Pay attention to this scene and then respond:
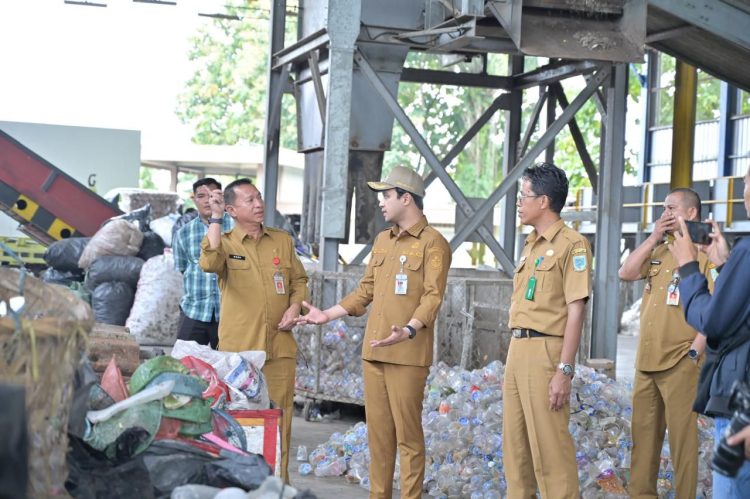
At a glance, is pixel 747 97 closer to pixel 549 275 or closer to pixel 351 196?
pixel 351 196

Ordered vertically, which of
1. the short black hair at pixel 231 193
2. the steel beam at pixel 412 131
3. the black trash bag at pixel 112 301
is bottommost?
the black trash bag at pixel 112 301

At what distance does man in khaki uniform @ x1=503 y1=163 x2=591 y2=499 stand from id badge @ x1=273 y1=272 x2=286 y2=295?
1.35 meters

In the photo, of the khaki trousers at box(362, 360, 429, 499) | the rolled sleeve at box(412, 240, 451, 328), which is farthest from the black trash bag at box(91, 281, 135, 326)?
the rolled sleeve at box(412, 240, 451, 328)

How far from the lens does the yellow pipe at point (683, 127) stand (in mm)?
13523

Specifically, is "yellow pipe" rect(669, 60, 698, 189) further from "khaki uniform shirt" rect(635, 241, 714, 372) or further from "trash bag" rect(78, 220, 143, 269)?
"khaki uniform shirt" rect(635, 241, 714, 372)

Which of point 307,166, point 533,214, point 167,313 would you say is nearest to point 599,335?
point 307,166

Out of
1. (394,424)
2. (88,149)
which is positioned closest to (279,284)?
(394,424)

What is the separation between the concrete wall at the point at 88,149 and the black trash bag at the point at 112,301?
711cm

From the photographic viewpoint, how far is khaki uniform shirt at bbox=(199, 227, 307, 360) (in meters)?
5.70

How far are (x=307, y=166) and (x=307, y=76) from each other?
2.80ft

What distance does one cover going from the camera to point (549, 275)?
5.00 meters

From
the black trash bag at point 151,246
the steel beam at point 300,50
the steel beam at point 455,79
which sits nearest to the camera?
the steel beam at point 300,50

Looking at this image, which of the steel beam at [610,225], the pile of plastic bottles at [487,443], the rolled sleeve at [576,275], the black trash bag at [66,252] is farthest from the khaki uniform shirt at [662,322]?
the black trash bag at [66,252]

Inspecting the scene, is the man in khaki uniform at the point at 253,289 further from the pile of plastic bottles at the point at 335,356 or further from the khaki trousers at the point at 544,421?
the pile of plastic bottles at the point at 335,356
